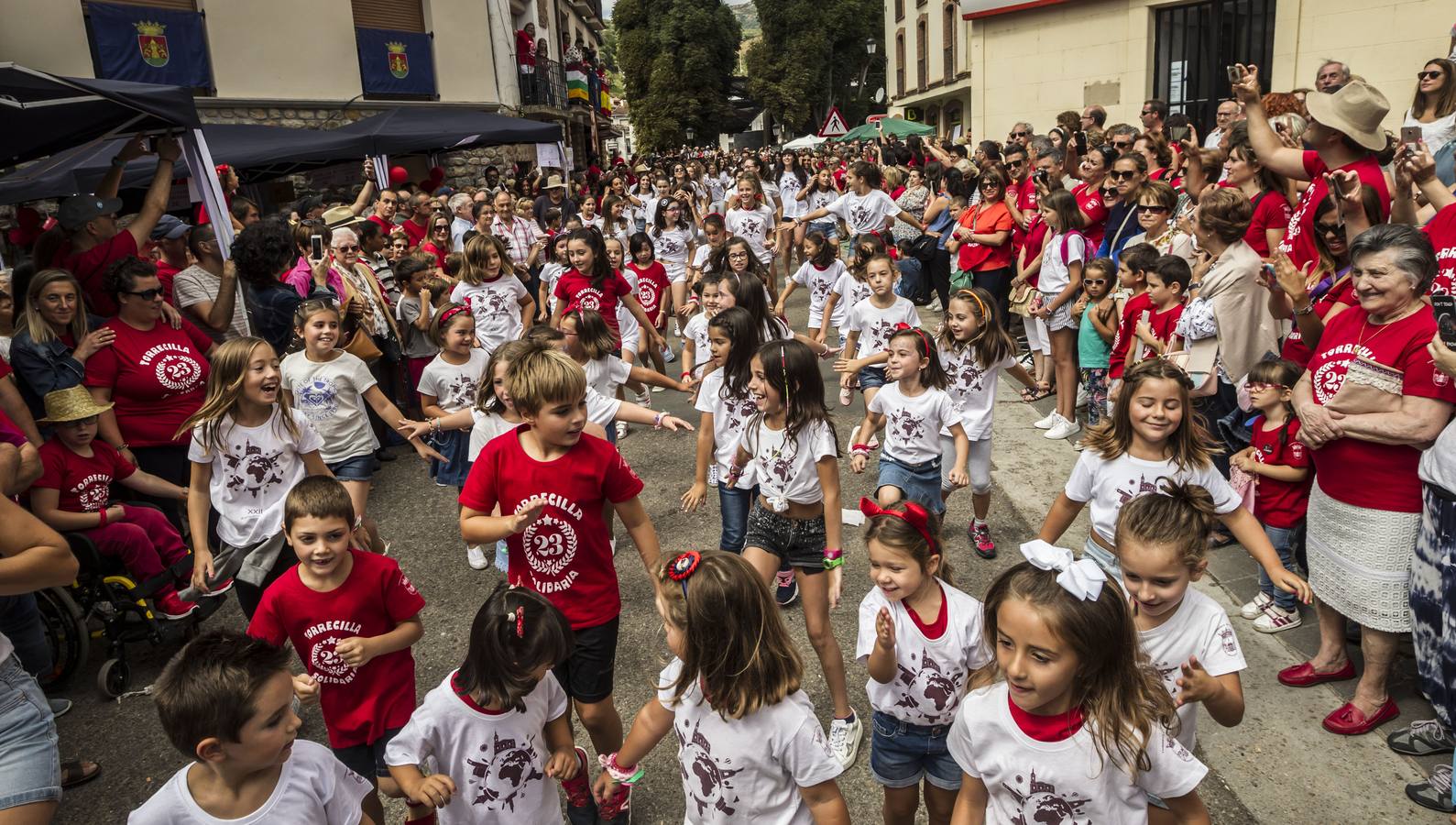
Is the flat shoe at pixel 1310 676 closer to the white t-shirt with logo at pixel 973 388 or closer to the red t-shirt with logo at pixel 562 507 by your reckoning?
the white t-shirt with logo at pixel 973 388

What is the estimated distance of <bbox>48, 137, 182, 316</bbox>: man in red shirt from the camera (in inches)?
245

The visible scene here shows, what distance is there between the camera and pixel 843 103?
51094 millimetres

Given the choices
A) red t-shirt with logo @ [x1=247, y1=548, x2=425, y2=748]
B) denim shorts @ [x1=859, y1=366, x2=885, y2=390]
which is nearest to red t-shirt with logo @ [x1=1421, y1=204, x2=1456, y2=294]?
denim shorts @ [x1=859, y1=366, x2=885, y2=390]

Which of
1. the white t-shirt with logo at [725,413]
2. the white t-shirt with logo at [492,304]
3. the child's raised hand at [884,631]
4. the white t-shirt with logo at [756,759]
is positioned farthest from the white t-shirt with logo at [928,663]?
the white t-shirt with logo at [492,304]

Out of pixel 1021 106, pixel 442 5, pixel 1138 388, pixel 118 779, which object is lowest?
pixel 118 779

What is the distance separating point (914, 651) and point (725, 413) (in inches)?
85.1

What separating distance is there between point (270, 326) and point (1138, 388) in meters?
5.97

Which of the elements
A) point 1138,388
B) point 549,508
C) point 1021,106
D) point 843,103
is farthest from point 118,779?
point 843,103

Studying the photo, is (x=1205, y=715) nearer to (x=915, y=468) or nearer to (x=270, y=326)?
(x=915, y=468)

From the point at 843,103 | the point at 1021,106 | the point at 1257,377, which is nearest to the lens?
the point at 1257,377

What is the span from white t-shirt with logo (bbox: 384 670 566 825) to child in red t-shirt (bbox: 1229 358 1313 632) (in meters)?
3.71

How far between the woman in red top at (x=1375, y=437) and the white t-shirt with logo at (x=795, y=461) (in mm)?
2056

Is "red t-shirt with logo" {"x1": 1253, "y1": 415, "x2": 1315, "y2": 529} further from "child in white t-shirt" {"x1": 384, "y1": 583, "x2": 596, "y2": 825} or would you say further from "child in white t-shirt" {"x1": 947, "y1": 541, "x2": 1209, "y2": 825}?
"child in white t-shirt" {"x1": 384, "y1": 583, "x2": 596, "y2": 825}

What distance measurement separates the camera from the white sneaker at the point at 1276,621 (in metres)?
4.64
